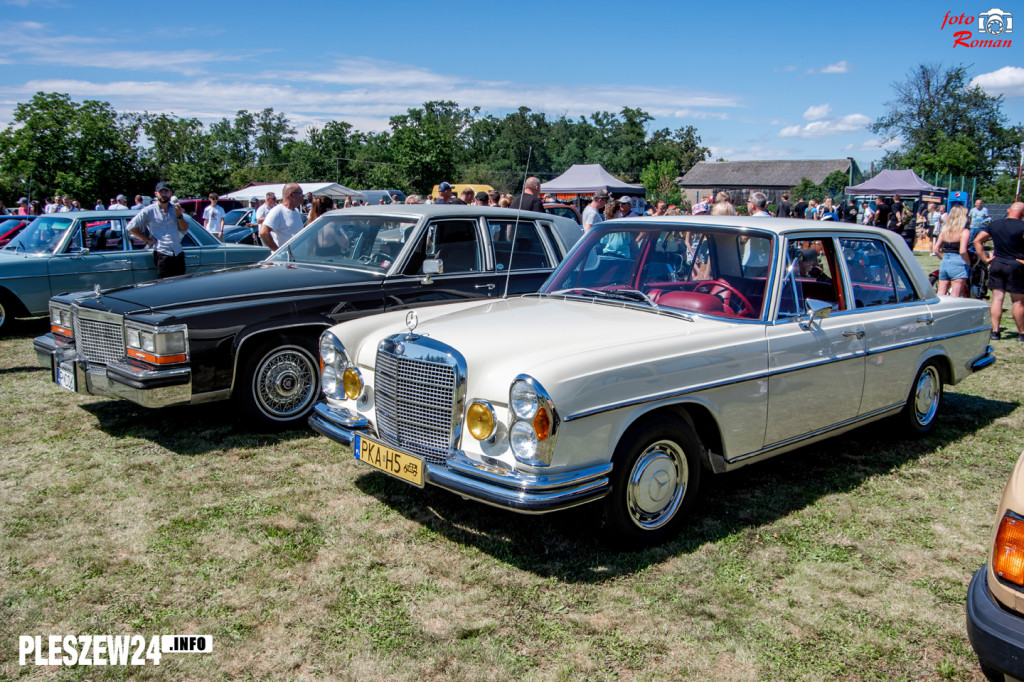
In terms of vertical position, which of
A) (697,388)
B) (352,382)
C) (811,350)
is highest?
(811,350)

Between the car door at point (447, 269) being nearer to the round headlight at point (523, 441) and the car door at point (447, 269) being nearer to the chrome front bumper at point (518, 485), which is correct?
the chrome front bumper at point (518, 485)

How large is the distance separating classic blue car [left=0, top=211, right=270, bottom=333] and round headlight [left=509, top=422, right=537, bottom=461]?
26.1 ft

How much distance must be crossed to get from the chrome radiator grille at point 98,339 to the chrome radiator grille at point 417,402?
2476 millimetres

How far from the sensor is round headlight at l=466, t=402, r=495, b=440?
3363 millimetres

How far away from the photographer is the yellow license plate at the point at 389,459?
3.55 m

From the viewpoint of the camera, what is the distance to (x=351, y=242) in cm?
636

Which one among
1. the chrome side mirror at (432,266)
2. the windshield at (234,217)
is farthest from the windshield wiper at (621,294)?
the windshield at (234,217)

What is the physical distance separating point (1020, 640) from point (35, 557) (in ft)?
14.0

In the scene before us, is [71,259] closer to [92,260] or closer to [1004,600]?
[92,260]

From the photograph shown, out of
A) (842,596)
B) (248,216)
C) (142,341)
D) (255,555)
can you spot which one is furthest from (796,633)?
(248,216)

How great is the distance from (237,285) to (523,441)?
341cm

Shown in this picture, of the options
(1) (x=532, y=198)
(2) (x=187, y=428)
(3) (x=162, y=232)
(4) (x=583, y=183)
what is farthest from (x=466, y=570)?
(4) (x=583, y=183)

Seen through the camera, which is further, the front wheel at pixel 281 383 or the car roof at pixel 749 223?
the front wheel at pixel 281 383

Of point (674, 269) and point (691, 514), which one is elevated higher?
point (674, 269)
